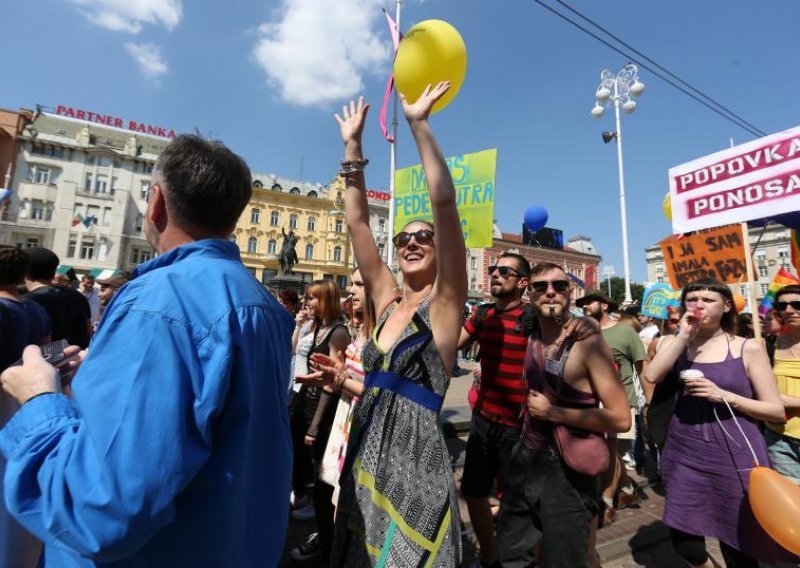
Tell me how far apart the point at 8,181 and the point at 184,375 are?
48222 millimetres

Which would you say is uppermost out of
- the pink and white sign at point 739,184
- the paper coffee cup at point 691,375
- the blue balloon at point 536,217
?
the blue balloon at point 536,217

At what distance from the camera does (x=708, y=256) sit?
16.5 ft

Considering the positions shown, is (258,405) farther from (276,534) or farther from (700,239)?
(700,239)

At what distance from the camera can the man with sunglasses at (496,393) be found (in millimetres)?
2949

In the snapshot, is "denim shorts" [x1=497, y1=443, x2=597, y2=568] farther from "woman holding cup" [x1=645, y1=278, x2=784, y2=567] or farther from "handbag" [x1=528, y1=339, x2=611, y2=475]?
"woman holding cup" [x1=645, y1=278, x2=784, y2=567]

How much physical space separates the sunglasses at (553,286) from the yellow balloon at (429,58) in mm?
1203

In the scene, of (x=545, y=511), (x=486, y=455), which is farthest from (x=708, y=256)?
(x=545, y=511)

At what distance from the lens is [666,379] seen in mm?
2846

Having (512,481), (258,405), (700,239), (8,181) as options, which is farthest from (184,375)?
(8,181)

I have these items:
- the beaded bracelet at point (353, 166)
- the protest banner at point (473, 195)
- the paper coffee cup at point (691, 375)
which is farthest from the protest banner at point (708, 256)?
the beaded bracelet at point (353, 166)

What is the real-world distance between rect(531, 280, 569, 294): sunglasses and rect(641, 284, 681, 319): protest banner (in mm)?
5927

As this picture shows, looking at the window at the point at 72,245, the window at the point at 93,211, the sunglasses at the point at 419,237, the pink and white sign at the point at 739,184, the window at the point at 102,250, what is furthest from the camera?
the window at the point at 93,211

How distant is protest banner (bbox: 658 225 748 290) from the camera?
188 inches

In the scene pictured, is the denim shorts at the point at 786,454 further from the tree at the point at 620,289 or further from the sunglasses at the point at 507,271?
the tree at the point at 620,289
